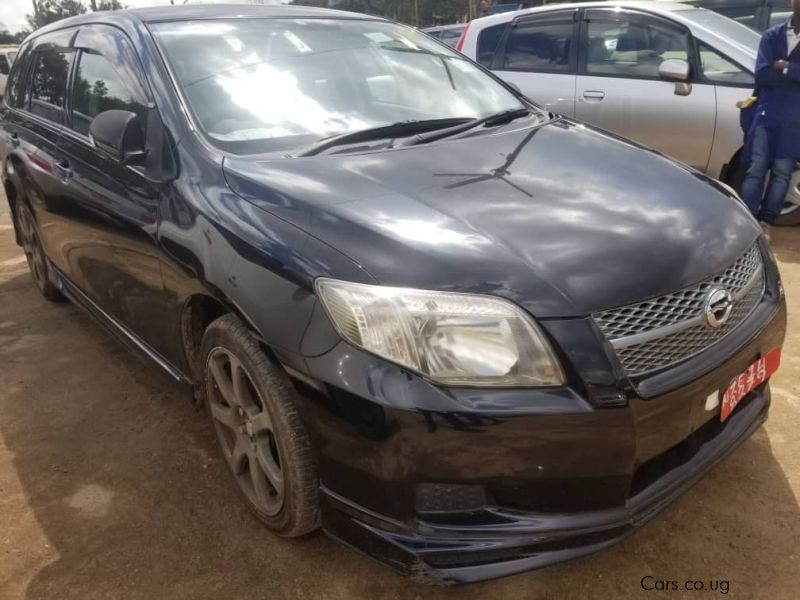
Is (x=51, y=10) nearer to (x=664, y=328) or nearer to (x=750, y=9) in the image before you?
(x=750, y=9)

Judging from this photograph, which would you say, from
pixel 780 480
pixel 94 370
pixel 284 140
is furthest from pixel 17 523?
pixel 780 480

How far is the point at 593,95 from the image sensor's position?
5504mm

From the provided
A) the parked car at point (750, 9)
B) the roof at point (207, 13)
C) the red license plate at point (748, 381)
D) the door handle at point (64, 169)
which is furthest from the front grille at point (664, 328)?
the parked car at point (750, 9)

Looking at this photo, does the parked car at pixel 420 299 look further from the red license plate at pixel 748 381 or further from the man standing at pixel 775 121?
the man standing at pixel 775 121

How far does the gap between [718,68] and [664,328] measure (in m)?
4.09

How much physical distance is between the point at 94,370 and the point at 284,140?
72.5 inches

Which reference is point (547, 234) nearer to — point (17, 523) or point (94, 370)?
point (17, 523)

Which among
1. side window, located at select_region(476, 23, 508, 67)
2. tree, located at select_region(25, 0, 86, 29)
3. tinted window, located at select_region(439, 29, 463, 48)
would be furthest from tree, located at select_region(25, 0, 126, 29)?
side window, located at select_region(476, 23, 508, 67)

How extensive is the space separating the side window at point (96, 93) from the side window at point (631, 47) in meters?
3.89

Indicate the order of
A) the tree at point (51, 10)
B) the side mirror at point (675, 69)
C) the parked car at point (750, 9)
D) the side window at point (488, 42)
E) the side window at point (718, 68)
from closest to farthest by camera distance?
1. the side mirror at point (675, 69)
2. the side window at point (718, 68)
3. the side window at point (488, 42)
4. the parked car at point (750, 9)
5. the tree at point (51, 10)

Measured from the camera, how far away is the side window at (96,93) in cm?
270

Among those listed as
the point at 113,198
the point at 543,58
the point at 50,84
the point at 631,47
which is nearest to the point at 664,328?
the point at 113,198

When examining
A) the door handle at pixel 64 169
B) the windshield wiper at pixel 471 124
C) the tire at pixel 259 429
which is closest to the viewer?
the tire at pixel 259 429

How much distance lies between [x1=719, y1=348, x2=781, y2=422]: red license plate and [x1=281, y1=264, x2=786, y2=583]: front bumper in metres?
0.17
